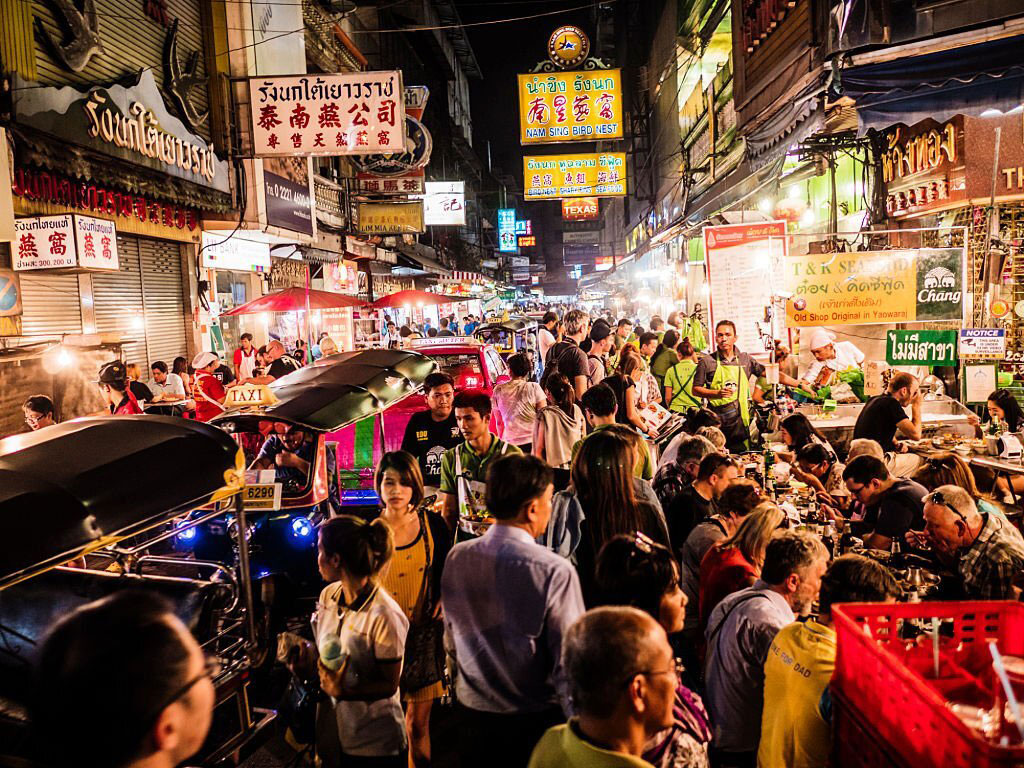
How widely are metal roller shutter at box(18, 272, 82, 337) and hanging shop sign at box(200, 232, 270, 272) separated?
4112mm

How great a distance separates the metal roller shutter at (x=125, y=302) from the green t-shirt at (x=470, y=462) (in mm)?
10152

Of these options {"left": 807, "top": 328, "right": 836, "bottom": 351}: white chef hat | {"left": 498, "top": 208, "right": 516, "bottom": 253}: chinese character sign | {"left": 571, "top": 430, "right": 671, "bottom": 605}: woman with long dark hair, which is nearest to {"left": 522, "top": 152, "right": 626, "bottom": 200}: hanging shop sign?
{"left": 807, "top": 328, "right": 836, "bottom": 351}: white chef hat

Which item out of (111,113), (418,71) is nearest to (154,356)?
(111,113)

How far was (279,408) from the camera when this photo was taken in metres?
5.79

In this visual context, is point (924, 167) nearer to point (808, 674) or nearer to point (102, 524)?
point (808, 674)

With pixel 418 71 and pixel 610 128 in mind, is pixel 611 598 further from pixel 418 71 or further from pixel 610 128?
pixel 418 71

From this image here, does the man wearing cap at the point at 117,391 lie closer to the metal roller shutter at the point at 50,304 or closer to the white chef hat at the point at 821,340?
the metal roller shutter at the point at 50,304

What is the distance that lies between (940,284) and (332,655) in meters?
8.58

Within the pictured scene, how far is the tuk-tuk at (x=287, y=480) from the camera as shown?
568 centimetres

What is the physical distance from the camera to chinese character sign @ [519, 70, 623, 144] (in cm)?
2075

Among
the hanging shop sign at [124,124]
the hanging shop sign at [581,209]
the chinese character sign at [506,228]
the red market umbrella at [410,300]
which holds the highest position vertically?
the chinese character sign at [506,228]

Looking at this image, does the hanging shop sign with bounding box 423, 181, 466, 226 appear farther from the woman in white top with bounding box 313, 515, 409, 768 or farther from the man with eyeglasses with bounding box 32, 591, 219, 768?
the man with eyeglasses with bounding box 32, 591, 219, 768

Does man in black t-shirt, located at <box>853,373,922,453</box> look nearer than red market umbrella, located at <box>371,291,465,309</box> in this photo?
Yes

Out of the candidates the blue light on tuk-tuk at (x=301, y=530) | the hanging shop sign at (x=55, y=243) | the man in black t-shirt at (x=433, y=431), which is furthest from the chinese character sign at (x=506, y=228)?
the blue light on tuk-tuk at (x=301, y=530)
